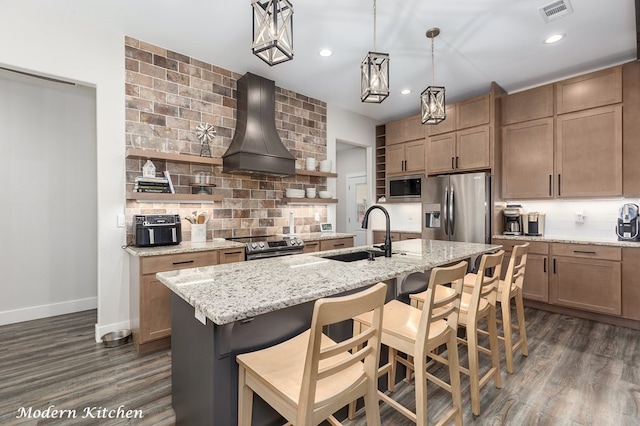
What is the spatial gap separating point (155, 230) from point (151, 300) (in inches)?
25.4

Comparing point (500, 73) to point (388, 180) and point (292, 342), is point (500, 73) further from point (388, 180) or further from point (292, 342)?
point (292, 342)

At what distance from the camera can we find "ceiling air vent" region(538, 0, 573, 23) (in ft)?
8.23

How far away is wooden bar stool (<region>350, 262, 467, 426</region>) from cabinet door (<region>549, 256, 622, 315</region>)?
282 centimetres

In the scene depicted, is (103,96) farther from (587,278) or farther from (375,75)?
(587,278)

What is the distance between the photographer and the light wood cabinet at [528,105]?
3.81 m

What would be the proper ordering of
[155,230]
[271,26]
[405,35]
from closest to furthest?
1. [271,26]
2. [155,230]
3. [405,35]

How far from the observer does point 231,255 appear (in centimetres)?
303

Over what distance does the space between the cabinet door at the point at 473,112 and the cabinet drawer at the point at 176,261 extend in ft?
12.8

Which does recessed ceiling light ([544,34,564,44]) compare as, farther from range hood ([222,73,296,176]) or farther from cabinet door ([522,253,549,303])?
range hood ([222,73,296,176])

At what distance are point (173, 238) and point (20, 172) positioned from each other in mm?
2204

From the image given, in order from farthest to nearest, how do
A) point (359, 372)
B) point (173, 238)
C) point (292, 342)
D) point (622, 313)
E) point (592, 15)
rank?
point (622, 313) < point (173, 238) < point (592, 15) < point (292, 342) < point (359, 372)

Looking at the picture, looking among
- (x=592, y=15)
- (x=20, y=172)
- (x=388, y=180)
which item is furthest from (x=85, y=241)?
(x=592, y=15)

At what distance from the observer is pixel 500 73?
3.81 metres

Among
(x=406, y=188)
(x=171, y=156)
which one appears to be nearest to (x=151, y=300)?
(x=171, y=156)
